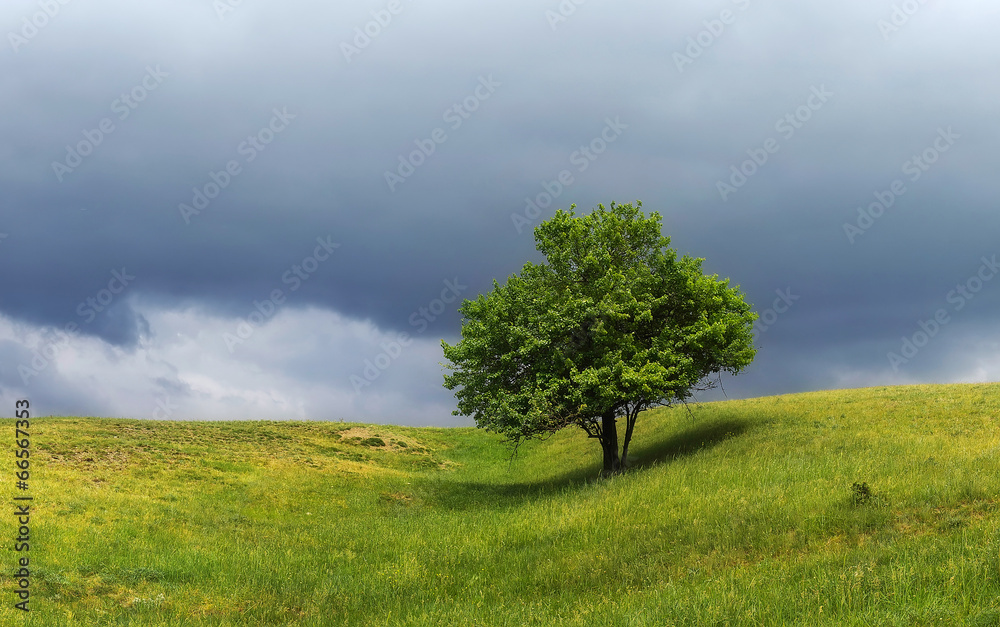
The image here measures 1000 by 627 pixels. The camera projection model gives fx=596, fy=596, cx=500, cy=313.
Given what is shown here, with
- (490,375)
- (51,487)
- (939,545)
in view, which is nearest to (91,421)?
(51,487)

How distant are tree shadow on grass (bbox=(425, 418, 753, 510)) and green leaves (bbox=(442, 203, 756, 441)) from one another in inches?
128

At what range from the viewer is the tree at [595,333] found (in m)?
29.5

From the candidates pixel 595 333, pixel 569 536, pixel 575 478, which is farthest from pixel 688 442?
pixel 569 536

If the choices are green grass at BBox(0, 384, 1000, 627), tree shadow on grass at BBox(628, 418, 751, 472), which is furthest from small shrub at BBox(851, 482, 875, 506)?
tree shadow on grass at BBox(628, 418, 751, 472)

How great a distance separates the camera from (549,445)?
54688 mm

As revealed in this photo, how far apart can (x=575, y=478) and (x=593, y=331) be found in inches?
445

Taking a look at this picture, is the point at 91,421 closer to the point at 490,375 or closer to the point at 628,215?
the point at 490,375

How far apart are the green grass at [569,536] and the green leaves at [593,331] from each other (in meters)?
4.00

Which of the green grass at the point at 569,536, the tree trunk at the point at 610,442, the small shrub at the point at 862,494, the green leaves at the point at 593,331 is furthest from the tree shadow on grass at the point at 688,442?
the small shrub at the point at 862,494

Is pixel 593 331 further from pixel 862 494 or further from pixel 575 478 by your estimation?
pixel 862 494

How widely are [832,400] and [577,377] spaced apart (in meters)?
23.4

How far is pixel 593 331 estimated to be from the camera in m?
30.3

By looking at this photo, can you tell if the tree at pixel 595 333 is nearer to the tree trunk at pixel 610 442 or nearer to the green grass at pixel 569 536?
the tree trunk at pixel 610 442

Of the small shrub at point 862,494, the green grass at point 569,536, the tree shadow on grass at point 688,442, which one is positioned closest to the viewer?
the green grass at point 569,536
